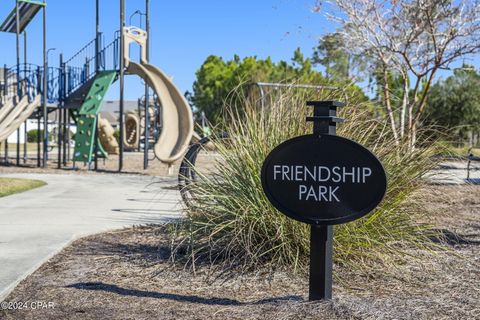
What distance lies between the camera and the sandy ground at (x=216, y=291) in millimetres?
4152

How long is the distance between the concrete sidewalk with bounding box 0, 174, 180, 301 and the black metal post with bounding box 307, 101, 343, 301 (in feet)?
6.92

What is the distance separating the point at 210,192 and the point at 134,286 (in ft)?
4.24

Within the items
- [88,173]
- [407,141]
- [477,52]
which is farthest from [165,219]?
[88,173]

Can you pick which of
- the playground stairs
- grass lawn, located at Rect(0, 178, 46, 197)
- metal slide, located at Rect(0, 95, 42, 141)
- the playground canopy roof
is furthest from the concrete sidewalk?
→ the playground canopy roof

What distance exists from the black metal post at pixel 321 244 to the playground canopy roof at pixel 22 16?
18266 millimetres

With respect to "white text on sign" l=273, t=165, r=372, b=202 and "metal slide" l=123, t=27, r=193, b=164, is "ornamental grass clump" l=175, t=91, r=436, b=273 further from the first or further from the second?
"metal slide" l=123, t=27, r=193, b=164

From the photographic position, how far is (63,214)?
8844mm

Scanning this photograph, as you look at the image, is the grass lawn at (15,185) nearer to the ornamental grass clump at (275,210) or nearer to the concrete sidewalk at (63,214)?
the concrete sidewalk at (63,214)

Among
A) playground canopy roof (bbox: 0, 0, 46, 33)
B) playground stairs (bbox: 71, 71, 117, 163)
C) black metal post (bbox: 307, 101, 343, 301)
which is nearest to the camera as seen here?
black metal post (bbox: 307, 101, 343, 301)

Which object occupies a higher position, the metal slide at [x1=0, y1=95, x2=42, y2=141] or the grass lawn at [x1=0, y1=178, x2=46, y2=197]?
the metal slide at [x1=0, y1=95, x2=42, y2=141]

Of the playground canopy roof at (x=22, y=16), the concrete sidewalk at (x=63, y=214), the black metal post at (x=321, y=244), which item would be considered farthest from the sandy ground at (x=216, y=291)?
the playground canopy roof at (x=22, y=16)

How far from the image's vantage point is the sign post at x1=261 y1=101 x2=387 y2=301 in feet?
13.6

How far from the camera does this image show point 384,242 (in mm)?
5543

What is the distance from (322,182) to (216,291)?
1.19m
